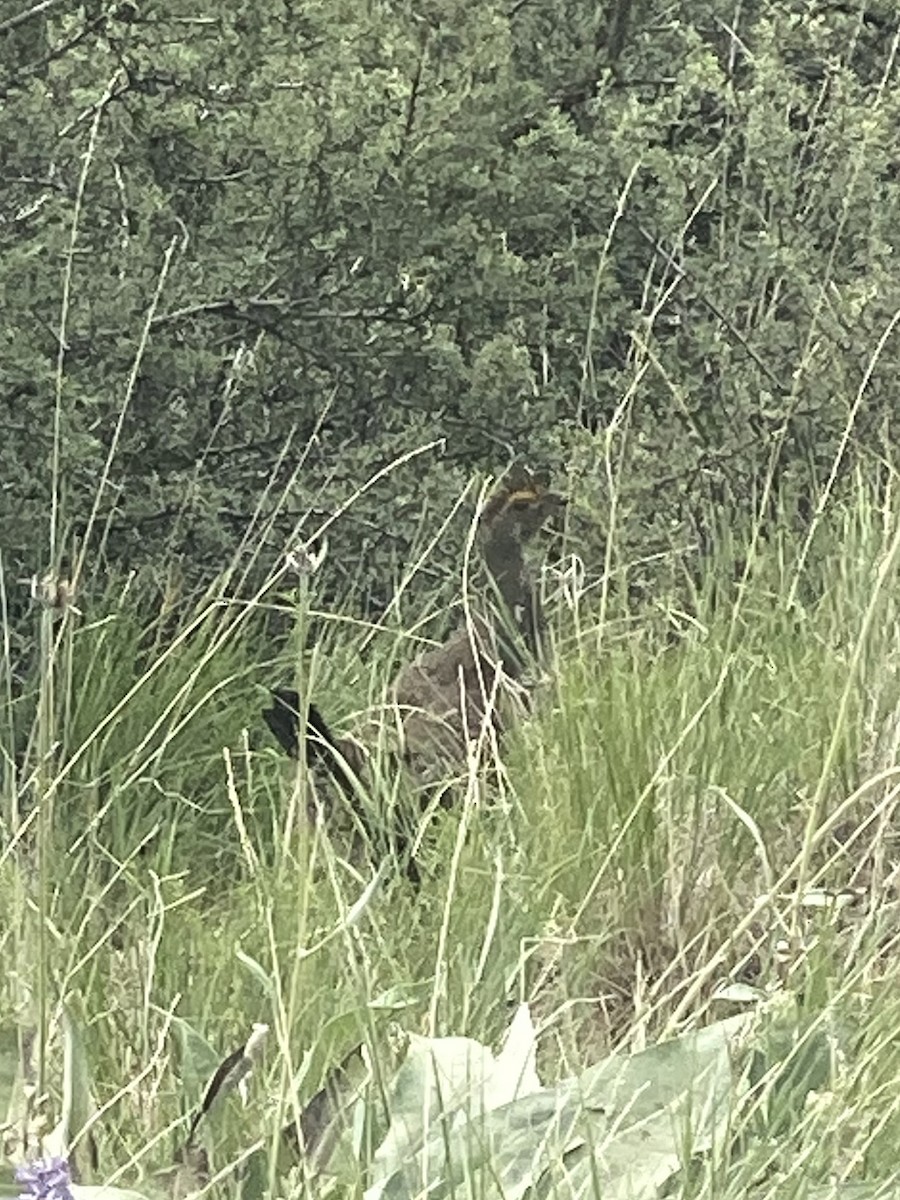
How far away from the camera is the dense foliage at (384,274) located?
3.28 meters

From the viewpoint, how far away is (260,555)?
11.9ft

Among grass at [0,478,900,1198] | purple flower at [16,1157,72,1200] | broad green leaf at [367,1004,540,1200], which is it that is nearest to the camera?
purple flower at [16,1157,72,1200]

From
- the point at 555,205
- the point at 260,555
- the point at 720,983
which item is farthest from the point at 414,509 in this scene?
the point at 720,983

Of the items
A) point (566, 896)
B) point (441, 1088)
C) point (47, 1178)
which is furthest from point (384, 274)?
point (47, 1178)

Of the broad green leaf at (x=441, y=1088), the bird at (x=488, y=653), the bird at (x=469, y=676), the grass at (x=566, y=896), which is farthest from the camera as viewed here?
the bird at (x=488, y=653)

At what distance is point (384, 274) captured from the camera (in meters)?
3.62

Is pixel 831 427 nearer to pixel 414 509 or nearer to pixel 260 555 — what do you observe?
pixel 414 509

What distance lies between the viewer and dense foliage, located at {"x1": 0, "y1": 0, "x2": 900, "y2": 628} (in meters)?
3.28

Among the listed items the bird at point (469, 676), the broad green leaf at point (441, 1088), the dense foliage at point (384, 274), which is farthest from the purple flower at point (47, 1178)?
the dense foliage at point (384, 274)

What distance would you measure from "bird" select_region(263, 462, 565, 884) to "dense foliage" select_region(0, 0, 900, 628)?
177 mm

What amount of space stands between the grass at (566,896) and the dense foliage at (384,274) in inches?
25.1

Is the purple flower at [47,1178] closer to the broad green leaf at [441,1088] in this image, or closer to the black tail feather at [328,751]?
the broad green leaf at [441,1088]

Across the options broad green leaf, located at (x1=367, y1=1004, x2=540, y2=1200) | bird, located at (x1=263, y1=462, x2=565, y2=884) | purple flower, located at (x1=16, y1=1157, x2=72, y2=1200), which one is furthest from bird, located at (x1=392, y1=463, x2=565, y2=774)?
purple flower, located at (x1=16, y1=1157, x2=72, y2=1200)

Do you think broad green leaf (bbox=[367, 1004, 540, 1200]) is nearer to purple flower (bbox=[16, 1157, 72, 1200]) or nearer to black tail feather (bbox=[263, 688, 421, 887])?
purple flower (bbox=[16, 1157, 72, 1200])
